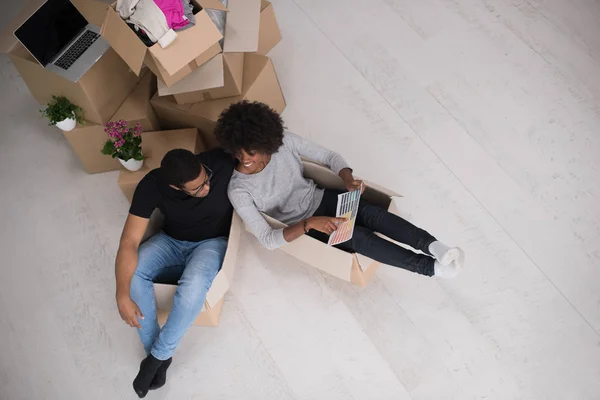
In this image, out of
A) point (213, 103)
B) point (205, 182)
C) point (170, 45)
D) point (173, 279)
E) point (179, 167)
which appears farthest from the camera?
point (213, 103)

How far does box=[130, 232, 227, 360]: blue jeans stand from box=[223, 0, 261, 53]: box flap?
2.37 feet

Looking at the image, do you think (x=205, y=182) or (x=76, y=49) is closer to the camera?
(x=205, y=182)

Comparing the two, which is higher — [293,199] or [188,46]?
[188,46]

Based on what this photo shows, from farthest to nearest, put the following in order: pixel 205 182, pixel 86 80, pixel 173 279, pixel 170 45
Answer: pixel 86 80
pixel 173 279
pixel 170 45
pixel 205 182

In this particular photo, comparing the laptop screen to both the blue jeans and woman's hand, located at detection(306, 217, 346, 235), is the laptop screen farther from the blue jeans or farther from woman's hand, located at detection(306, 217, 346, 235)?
woman's hand, located at detection(306, 217, 346, 235)

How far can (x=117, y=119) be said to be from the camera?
238cm

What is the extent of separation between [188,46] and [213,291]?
0.86 meters

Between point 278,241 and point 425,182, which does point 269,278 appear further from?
point 425,182

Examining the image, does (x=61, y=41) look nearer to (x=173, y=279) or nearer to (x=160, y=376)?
(x=173, y=279)

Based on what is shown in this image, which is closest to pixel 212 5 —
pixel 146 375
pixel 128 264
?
pixel 128 264

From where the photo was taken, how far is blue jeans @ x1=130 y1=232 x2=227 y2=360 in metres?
1.94

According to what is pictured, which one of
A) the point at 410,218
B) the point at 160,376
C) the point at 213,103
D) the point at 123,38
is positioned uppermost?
the point at 123,38

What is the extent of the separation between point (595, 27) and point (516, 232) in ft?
3.80

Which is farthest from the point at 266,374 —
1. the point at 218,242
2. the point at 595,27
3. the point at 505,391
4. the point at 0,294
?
the point at 595,27
